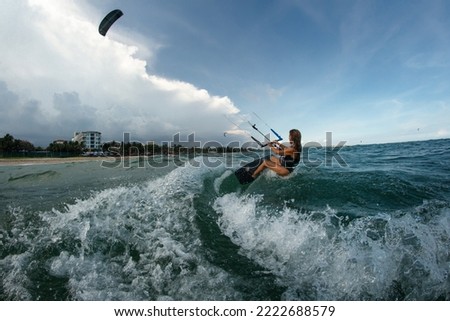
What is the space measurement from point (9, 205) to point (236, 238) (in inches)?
302

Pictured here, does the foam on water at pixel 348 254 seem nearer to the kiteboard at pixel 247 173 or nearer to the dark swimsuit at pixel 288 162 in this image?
the dark swimsuit at pixel 288 162

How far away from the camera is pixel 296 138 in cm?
984

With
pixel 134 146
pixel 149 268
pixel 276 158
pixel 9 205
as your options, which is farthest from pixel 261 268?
pixel 134 146

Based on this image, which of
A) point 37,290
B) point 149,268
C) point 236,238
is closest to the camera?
point 37,290

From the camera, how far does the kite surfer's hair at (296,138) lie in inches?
387

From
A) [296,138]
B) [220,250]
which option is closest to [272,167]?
[296,138]

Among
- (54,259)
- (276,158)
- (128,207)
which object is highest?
(276,158)

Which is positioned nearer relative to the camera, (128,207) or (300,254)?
(300,254)

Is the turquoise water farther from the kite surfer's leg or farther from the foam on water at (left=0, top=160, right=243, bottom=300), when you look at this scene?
the kite surfer's leg

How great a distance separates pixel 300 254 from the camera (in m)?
4.77

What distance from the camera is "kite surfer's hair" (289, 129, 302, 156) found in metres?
9.82

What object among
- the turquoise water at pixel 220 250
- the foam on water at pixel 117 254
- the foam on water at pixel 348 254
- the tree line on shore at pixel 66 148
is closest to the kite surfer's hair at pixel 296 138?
the turquoise water at pixel 220 250

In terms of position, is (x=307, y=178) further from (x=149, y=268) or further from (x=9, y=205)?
(x=9, y=205)
